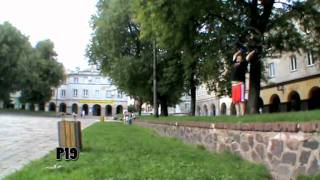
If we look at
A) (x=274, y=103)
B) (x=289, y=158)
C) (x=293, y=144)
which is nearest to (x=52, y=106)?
(x=274, y=103)

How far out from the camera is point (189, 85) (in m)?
38.3

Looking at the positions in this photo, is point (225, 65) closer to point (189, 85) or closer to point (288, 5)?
point (288, 5)

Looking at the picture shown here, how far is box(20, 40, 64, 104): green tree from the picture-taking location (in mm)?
86812

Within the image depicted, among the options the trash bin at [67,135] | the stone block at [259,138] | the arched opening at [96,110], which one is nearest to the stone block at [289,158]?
the stone block at [259,138]

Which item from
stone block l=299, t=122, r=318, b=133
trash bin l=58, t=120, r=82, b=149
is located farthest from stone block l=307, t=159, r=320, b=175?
trash bin l=58, t=120, r=82, b=149

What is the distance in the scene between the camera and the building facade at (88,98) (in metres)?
136

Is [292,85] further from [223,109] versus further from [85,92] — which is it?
[85,92]

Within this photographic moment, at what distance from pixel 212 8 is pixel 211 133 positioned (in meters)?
9.30

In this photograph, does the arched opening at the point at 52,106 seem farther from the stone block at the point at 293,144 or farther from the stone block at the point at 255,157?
the stone block at the point at 293,144

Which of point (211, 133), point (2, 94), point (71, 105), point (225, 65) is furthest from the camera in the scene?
point (71, 105)

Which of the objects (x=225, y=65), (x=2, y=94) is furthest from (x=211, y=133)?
(x=2, y=94)

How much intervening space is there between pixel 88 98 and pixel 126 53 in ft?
298

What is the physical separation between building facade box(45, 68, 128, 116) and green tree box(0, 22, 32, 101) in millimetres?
48013

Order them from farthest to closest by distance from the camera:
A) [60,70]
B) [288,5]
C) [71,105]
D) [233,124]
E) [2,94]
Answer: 1. [71,105]
2. [60,70]
3. [2,94]
4. [288,5]
5. [233,124]
